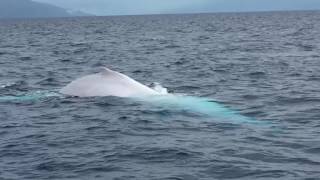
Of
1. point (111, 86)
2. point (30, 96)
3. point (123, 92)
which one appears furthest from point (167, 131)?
point (30, 96)

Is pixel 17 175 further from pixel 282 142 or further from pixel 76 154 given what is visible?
pixel 282 142

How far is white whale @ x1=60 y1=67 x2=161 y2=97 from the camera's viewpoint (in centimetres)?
2192

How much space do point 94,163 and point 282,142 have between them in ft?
15.2

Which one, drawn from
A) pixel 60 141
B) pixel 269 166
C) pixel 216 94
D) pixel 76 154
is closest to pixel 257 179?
pixel 269 166

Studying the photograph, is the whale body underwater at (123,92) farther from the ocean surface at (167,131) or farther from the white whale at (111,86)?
the ocean surface at (167,131)

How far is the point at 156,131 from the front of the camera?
17.0 m

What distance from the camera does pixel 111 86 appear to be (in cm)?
2214

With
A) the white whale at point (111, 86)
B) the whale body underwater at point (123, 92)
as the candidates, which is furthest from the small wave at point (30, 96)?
the white whale at point (111, 86)

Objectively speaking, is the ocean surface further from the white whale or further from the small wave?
the white whale

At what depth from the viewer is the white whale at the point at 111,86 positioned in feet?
71.9

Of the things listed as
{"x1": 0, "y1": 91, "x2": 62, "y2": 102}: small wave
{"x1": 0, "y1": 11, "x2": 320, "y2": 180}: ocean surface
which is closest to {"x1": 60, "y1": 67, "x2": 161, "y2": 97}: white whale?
{"x1": 0, "y1": 11, "x2": 320, "y2": 180}: ocean surface

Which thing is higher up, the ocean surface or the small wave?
the ocean surface

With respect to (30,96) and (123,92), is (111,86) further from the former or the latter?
(30,96)

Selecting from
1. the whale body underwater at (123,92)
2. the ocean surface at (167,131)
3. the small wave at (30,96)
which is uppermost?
the whale body underwater at (123,92)
